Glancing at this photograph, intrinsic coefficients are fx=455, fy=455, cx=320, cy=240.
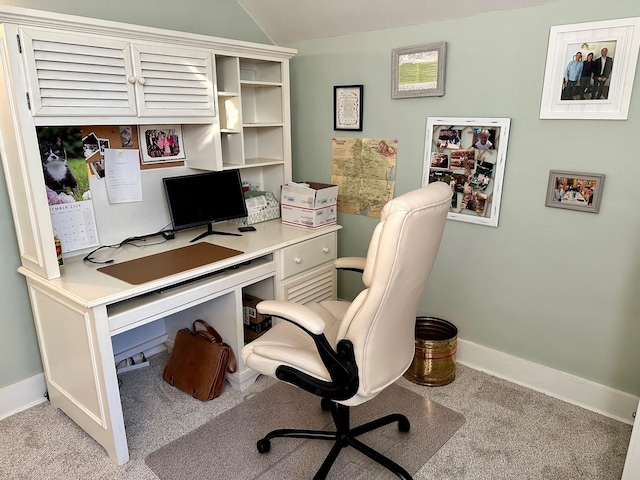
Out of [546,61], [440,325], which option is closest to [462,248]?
[440,325]

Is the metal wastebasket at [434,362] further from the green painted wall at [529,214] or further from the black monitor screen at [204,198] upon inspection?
the black monitor screen at [204,198]

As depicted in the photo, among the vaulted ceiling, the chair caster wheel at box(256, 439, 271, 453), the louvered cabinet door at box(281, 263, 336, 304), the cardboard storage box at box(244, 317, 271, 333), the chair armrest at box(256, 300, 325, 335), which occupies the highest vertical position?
the vaulted ceiling

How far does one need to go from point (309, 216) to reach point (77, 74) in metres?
1.34

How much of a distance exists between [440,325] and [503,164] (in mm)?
966

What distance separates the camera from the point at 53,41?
5.72 feet

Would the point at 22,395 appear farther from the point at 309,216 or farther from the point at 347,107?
the point at 347,107

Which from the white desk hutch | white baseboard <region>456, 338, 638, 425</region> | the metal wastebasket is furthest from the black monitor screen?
white baseboard <region>456, 338, 638, 425</region>

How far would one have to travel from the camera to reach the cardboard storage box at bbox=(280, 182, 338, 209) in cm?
263

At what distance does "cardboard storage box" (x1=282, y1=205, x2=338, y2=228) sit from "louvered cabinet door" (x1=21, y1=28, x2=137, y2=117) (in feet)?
3.42

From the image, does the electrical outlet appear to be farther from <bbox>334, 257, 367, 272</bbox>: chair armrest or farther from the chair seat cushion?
<bbox>334, 257, 367, 272</bbox>: chair armrest

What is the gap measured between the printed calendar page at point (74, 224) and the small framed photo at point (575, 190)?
2239 millimetres

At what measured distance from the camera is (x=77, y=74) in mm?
1832

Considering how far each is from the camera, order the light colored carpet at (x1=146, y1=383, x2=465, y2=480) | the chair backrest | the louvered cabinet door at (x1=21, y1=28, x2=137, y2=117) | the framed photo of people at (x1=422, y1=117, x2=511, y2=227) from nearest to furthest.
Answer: the chair backrest < the louvered cabinet door at (x1=21, y1=28, x2=137, y2=117) < the light colored carpet at (x1=146, y1=383, x2=465, y2=480) < the framed photo of people at (x1=422, y1=117, x2=511, y2=227)

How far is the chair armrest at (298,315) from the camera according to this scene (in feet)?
4.84
